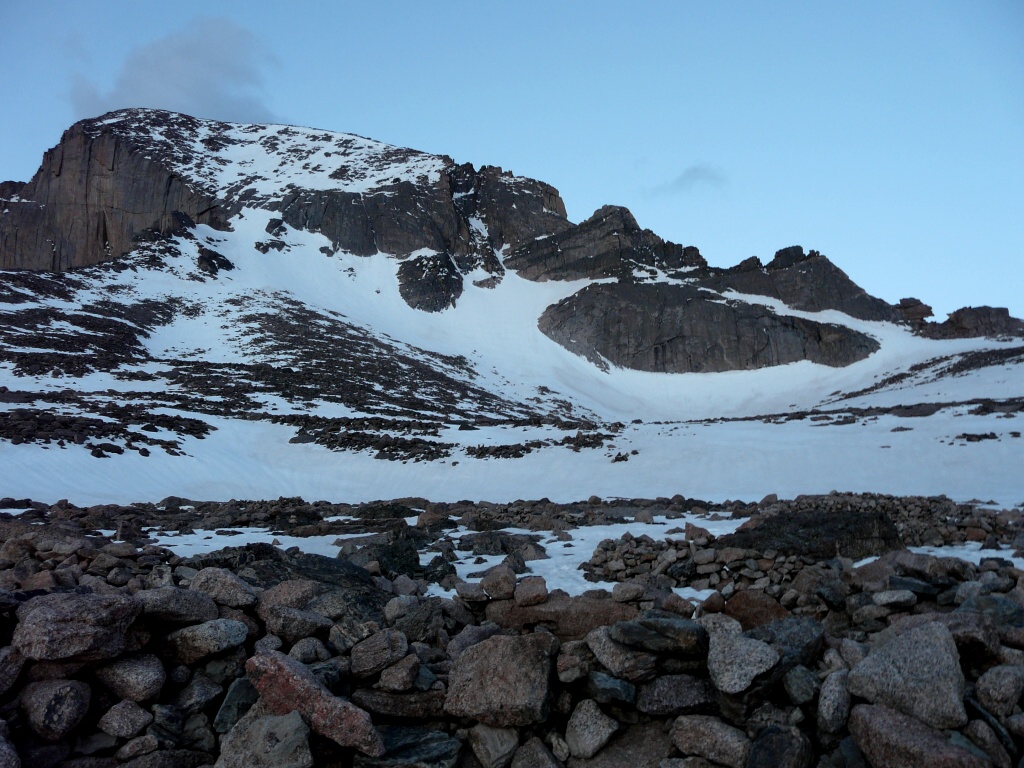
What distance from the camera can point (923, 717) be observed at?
4.19m

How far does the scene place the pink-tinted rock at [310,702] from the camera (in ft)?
15.2

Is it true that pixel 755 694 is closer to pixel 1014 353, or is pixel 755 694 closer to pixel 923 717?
pixel 923 717

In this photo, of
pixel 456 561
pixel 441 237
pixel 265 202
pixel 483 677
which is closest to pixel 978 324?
pixel 441 237

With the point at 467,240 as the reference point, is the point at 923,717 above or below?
below

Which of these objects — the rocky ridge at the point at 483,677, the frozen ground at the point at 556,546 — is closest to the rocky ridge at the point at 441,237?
the frozen ground at the point at 556,546

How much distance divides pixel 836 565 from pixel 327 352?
52.8 meters

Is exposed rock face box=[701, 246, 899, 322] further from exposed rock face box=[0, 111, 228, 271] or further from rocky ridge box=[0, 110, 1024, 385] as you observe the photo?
exposed rock face box=[0, 111, 228, 271]

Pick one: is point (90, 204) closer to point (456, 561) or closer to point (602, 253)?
point (602, 253)

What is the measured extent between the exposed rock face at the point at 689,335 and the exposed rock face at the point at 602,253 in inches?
468

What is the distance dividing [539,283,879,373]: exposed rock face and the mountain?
363mm

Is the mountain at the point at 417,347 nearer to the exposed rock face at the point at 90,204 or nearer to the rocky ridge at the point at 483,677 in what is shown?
the exposed rock face at the point at 90,204

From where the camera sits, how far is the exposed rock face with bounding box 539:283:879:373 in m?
81.2

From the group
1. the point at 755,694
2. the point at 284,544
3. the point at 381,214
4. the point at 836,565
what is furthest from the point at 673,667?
the point at 381,214

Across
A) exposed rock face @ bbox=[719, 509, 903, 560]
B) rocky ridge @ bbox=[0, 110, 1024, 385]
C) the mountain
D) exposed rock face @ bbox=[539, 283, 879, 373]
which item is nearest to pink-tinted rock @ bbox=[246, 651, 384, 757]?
exposed rock face @ bbox=[719, 509, 903, 560]
